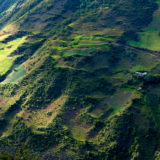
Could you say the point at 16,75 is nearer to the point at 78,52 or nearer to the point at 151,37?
the point at 78,52

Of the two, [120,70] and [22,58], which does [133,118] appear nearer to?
[120,70]

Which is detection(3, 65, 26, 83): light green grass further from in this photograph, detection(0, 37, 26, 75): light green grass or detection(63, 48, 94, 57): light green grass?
detection(63, 48, 94, 57): light green grass

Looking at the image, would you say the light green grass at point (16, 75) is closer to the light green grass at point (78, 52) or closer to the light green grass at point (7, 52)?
the light green grass at point (7, 52)

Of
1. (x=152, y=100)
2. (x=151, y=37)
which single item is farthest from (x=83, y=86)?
(x=151, y=37)

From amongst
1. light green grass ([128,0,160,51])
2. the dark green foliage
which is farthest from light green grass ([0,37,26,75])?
the dark green foliage

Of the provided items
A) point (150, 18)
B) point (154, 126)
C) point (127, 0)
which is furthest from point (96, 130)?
point (127, 0)

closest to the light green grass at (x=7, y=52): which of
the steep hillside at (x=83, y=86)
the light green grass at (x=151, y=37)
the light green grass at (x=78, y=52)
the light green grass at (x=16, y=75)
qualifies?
the steep hillside at (x=83, y=86)
